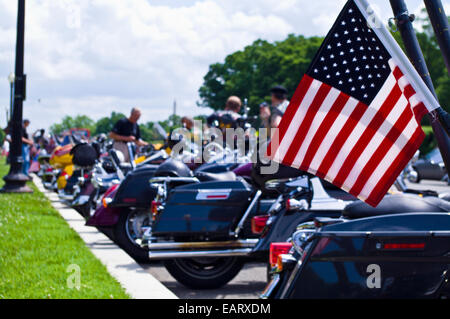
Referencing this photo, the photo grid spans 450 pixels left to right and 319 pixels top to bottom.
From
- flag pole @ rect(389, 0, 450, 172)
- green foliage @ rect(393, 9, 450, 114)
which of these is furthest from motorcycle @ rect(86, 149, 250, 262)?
green foliage @ rect(393, 9, 450, 114)

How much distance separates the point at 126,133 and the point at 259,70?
6298 cm

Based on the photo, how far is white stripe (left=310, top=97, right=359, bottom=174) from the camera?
121 inches

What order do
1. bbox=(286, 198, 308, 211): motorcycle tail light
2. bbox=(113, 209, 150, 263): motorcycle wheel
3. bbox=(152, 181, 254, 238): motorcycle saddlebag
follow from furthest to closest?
bbox=(113, 209, 150, 263): motorcycle wheel < bbox=(152, 181, 254, 238): motorcycle saddlebag < bbox=(286, 198, 308, 211): motorcycle tail light

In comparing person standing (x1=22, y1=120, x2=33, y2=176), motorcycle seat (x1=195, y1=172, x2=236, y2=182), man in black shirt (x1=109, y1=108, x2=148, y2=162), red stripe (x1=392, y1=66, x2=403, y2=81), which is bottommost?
person standing (x1=22, y1=120, x2=33, y2=176)

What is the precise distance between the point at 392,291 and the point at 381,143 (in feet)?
2.03

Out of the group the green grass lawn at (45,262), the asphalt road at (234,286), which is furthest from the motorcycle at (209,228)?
the green grass lawn at (45,262)

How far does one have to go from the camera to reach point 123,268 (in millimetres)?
6695

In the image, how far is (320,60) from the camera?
305 centimetres

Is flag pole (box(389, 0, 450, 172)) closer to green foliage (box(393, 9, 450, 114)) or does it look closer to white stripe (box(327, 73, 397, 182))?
white stripe (box(327, 73, 397, 182))

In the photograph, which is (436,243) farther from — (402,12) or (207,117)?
(207,117)

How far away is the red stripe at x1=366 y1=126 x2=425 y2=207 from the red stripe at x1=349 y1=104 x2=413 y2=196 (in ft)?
0.18

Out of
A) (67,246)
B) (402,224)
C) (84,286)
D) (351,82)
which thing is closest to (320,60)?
(351,82)

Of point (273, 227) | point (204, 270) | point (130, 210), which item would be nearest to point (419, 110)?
point (273, 227)

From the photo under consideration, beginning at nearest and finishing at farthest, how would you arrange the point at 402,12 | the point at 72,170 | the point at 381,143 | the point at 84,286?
1. the point at 402,12
2. the point at 381,143
3. the point at 84,286
4. the point at 72,170
